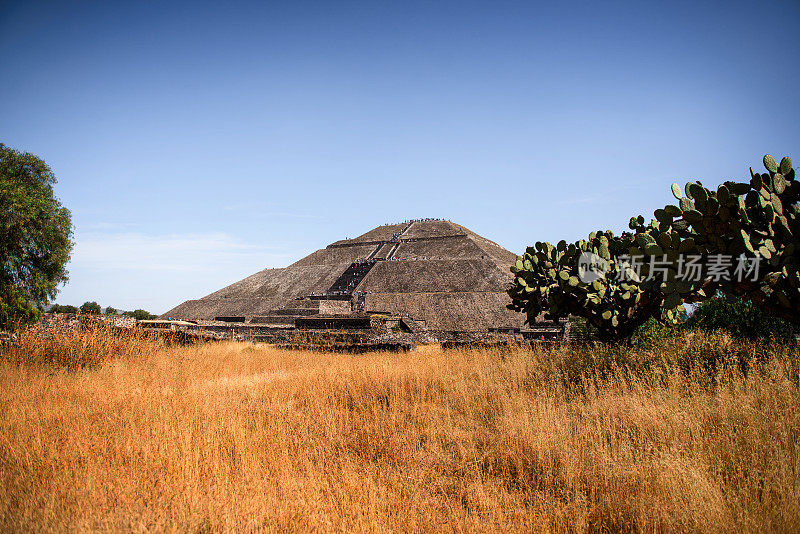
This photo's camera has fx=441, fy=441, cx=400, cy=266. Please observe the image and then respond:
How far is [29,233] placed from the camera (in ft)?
79.5

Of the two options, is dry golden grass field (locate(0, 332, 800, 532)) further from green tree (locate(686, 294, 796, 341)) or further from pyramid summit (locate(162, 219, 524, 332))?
pyramid summit (locate(162, 219, 524, 332))

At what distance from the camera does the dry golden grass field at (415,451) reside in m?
3.46

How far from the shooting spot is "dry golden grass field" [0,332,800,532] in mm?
3461

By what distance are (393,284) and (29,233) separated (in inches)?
1033

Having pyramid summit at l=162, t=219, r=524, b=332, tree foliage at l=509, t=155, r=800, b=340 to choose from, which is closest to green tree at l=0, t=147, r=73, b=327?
pyramid summit at l=162, t=219, r=524, b=332

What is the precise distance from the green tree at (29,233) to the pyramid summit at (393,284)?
1217 centimetres

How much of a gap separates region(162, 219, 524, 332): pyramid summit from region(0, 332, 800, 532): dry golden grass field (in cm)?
1898

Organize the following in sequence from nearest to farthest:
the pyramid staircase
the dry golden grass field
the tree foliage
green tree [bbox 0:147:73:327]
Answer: the dry golden grass field, the tree foliage, green tree [bbox 0:147:73:327], the pyramid staircase

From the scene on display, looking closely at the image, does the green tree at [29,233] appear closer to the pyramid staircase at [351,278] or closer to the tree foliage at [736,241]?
the pyramid staircase at [351,278]

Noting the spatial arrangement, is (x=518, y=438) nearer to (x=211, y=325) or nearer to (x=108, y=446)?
(x=108, y=446)

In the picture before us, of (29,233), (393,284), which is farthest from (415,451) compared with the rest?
(393,284)

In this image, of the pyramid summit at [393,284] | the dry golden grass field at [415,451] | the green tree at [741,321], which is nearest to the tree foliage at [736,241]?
the dry golden grass field at [415,451]

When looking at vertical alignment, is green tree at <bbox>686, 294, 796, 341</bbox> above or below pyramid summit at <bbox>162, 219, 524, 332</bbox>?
below

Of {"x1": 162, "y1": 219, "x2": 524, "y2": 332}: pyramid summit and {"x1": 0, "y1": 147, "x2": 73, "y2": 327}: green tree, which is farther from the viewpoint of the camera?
{"x1": 162, "y1": 219, "x2": 524, "y2": 332}: pyramid summit
